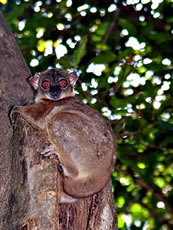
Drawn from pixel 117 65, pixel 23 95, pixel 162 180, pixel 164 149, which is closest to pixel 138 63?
pixel 117 65

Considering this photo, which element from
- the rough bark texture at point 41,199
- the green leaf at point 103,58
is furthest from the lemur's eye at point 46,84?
the rough bark texture at point 41,199

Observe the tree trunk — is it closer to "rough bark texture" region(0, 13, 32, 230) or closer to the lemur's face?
"rough bark texture" region(0, 13, 32, 230)

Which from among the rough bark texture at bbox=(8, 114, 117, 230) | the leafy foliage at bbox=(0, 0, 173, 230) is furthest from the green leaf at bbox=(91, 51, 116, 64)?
the rough bark texture at bbox=(8, 114, 117, 230)

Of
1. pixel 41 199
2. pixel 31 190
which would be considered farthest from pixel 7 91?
pixel 41 199

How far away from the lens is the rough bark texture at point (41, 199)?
409cm

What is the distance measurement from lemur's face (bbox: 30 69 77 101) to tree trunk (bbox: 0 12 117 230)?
1.26 feet

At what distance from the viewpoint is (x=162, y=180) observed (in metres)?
9.38

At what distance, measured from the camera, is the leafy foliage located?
285 inches

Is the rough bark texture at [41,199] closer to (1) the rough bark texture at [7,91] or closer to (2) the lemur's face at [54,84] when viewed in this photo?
(1) the rough bark texture at [7,91]

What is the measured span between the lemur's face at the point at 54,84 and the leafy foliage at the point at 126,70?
0.44 meters

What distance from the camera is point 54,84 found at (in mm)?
6211

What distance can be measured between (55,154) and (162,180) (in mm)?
5031

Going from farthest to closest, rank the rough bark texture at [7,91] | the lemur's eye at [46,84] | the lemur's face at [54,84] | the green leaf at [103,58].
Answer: the green leaf at [103,58] < the lemur's eye at [46,84] < the lemur's face at [54,84] < the rough bark texture at [7,91]

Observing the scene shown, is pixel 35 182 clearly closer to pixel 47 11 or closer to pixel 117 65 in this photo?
pixel 117 65
